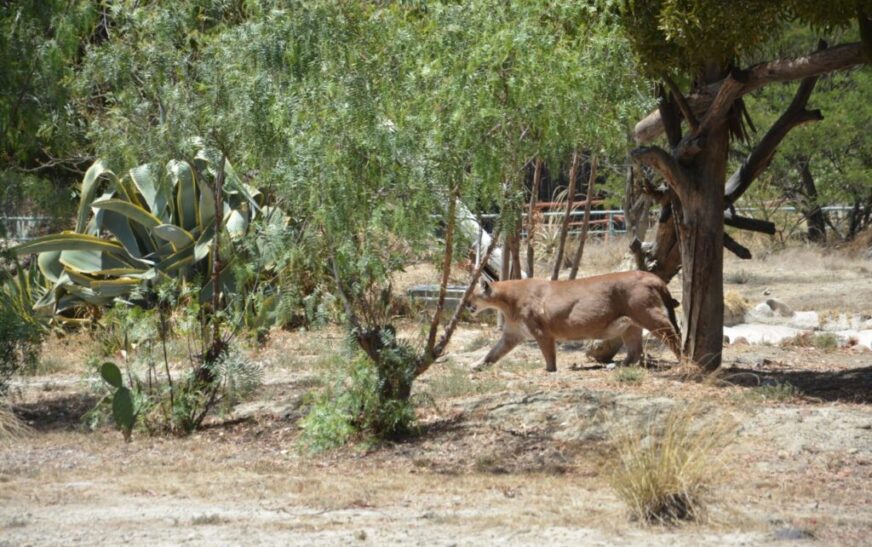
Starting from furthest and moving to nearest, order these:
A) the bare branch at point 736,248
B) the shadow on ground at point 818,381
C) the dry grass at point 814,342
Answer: the dry grass at point 814,342, the bare branch at point 736,248, the shadow on ground at point 818,381

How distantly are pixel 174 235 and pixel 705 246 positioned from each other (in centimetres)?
787

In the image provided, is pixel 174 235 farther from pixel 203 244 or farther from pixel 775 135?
pixel 775 135

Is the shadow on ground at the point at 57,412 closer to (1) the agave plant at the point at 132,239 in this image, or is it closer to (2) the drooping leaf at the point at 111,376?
(2) the drooping leaf at the point at 111,376

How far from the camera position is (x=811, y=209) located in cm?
3002

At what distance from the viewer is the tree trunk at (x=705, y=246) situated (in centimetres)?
1313

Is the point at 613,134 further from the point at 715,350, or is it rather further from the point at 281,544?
the point at 281,544

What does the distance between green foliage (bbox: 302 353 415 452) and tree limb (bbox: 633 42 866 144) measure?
4524 mm

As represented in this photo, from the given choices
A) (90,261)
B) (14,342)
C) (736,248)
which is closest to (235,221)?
(90,261)

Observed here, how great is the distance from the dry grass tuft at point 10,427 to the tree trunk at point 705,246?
703 centimetres

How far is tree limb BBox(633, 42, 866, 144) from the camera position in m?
11.8

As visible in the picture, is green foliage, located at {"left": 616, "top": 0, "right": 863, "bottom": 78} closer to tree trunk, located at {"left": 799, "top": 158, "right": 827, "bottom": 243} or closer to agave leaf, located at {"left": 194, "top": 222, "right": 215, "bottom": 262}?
agave leaf, located at {"left": 194, "top": 222, "right": 215, "bottom": 262}

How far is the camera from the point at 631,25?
40.3 feet

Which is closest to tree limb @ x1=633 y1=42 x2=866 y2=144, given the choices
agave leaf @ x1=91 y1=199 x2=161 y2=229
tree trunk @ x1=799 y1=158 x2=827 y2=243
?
agave leaf @ x1=91 y1=199 x2=161 y2=229

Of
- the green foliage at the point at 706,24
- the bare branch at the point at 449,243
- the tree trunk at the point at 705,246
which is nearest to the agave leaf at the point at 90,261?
the bare branch at the point at 449,243
